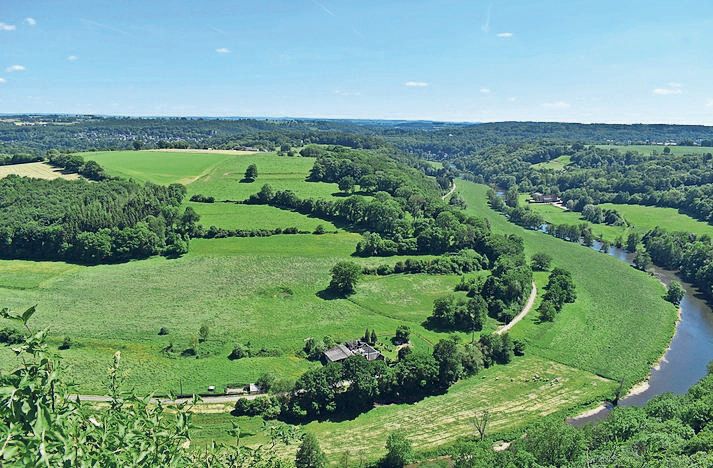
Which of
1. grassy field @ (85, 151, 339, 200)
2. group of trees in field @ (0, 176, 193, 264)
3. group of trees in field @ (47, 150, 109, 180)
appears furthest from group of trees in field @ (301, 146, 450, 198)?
group of trees in field @ (47, 150, 109, 180)

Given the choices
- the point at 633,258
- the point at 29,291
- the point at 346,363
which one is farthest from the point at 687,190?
the point at 29,291

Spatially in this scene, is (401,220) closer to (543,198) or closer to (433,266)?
(433,266)

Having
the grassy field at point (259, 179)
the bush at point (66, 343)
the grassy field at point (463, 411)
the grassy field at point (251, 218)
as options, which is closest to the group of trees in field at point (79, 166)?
the grassy field at point (259, 179)

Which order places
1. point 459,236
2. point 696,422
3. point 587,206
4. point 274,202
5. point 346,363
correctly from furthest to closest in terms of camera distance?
point 587,206 → point 274,202 → point 459,236 → point 346,363 → point 696,422

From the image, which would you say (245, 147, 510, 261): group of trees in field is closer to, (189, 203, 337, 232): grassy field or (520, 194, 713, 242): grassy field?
(189, 203, 337, 232): grassy field

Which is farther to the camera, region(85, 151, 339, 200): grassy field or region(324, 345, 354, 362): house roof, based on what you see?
region(85, 151, 339, 200): grassy field

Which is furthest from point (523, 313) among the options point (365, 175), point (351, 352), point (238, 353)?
point (365, 175)

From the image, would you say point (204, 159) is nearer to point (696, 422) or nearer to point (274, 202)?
point (274, 202)
